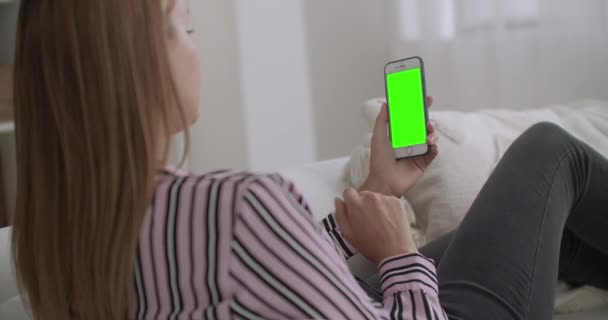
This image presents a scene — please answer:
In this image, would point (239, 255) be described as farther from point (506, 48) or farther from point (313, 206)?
point (506, 48)

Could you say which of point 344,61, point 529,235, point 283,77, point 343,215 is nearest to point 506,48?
point 344,61

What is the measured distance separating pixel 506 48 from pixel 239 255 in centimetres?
162

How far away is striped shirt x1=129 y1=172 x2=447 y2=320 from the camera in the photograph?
54 cm

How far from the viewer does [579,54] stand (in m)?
1.83

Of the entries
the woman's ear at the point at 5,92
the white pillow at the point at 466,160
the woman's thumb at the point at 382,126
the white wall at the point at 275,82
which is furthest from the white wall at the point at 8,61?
the woman's thumb at the point at 382,126

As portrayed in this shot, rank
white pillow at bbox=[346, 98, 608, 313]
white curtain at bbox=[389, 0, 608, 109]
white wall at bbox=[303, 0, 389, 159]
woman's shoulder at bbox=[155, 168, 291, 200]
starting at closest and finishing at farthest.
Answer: woman's shoulder at bbox=[155, 168, 291, 200]
white pillow at bbox=[346, 98, 608, 313]
white curtain at bbox=[389, 0, 608, 109]
white wall at bbox=[303, 0, 389, 159]

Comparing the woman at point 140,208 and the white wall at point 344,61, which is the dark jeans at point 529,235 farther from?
the white wall at point 344,61

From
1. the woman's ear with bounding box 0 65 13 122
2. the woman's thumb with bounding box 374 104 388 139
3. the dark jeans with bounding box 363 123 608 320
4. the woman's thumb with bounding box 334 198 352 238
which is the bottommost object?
the dark jeans with bounding box 363 123 608 320

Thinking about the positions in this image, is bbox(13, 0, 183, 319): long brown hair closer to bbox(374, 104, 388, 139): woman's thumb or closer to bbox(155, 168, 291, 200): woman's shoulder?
bbox(155, 168, 291, 200): woman's shoulder

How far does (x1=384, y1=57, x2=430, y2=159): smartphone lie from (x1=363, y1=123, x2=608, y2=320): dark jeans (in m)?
0.12

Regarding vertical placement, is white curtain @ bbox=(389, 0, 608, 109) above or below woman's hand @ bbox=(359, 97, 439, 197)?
above

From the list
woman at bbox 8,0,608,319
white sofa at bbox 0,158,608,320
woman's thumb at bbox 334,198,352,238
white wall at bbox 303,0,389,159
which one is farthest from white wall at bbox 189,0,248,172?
woman at bbox 8,0,608,319

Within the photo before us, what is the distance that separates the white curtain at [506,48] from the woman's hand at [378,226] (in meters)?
1.30

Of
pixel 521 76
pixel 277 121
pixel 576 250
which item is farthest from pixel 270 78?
pixel 576 250
